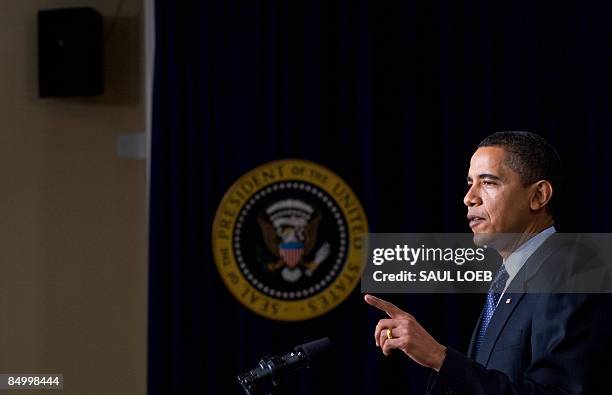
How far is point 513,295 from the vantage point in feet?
5.25

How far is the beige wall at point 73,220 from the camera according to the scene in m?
3.35

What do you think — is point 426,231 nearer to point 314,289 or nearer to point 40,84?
point 314,289

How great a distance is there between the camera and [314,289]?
3248mm

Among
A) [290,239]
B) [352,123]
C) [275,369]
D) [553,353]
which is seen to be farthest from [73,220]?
[553,353]

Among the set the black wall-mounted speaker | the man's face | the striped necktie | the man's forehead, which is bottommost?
the striped necktie

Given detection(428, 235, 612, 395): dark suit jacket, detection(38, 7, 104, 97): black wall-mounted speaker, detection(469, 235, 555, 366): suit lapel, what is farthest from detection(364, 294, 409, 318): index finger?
detection(38, 7, 104, 97): black wall-mounted speaker

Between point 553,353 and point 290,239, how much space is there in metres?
1.95

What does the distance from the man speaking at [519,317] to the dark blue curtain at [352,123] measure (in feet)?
4.62

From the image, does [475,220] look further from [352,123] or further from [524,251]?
[352,123]

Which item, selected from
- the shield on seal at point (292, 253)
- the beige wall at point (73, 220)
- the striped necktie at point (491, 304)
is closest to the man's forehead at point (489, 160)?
the striped necktie at point (491, 304)

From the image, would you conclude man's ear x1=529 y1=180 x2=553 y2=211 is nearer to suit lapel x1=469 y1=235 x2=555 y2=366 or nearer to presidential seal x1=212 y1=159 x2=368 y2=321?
suit lapel x1=469 y1=235 x2=555 y2=366

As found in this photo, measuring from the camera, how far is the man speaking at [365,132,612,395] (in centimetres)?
142

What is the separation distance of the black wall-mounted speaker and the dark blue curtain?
29 centimetres

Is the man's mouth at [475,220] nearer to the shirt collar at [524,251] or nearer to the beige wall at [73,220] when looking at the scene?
the shirt collar at [524,251]
